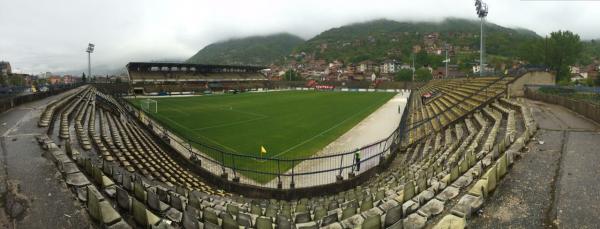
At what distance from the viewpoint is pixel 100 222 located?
4.15m

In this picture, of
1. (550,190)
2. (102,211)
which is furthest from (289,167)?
(102,211)

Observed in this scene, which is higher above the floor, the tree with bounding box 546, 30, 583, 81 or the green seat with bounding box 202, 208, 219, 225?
the tree with bounding box 546, 30, 583, 81

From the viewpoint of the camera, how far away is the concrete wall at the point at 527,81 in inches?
992

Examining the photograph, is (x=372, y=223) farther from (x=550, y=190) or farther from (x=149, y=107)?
(x=149, y=107)

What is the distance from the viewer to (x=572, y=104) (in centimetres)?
1675

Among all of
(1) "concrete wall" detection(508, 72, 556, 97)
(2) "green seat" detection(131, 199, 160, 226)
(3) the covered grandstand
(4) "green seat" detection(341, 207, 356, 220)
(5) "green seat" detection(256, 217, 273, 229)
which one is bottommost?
(4) "green seat" detection(341, 207, 356, 220)

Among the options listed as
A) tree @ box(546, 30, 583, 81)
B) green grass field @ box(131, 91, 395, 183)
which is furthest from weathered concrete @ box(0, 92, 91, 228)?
tree @ box(546, 30, 583, 81)

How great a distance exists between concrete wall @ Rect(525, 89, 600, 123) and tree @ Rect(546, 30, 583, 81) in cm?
3475

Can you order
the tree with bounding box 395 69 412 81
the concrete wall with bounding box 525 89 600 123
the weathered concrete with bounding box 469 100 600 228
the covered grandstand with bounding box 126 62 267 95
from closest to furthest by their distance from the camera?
the weathered concrete with bounding box 469 100 600 228
the concrete wall with bounding box 525 89 600 123
the covered grandstand with bounding box 126 62 267 95
the tree with bounding box 395 69 412 81

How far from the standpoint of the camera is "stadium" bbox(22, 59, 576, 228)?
4977 millimetres

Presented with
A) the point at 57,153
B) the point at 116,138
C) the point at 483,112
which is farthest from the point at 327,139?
the point at 57,153

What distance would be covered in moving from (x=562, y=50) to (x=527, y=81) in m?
32.8

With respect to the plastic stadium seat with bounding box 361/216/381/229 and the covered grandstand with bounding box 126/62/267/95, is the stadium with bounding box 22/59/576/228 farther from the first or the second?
the covered grandstand with bounding box 126/62/267/95

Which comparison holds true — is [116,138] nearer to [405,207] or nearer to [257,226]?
[257,226]
